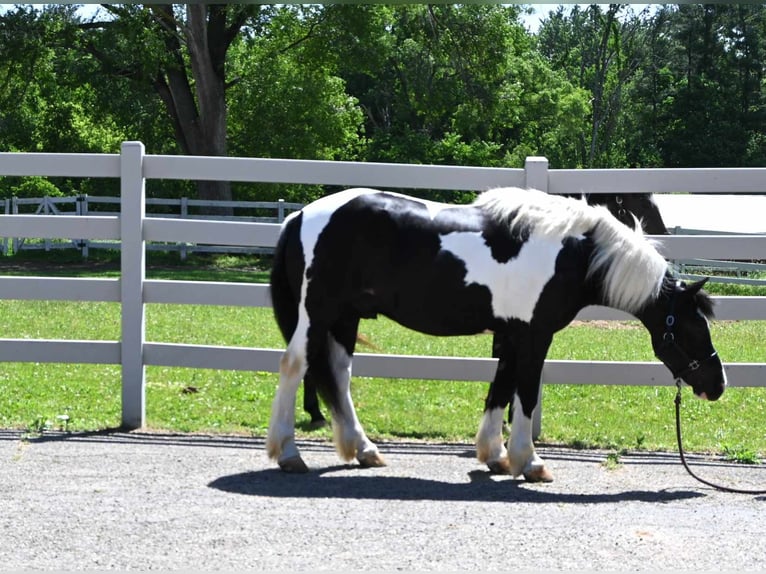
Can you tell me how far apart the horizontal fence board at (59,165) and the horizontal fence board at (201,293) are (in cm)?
76

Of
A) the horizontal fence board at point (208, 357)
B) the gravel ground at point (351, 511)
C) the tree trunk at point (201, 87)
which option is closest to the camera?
the gravel ground at point (351, 511)

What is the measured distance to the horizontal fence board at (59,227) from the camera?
670cm

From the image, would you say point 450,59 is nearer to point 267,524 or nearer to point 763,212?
point 763,212

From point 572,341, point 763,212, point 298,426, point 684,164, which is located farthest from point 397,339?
point 684,164

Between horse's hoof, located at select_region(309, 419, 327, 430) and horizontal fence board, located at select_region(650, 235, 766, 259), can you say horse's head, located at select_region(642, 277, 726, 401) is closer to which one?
horizontal fence board, located at select_region(650, 235, 766, 259)

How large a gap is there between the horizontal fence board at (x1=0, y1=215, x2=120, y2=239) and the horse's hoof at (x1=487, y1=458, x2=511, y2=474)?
2.79 meters

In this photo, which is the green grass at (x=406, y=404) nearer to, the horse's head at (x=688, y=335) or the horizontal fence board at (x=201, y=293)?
the horizontal fence board at (x=201, y=293)

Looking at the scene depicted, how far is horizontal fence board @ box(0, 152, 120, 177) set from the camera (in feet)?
21.8

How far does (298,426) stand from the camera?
6.92 m

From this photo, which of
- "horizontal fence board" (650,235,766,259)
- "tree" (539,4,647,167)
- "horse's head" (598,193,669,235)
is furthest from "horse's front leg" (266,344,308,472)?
"tree" (539,4,647,167)

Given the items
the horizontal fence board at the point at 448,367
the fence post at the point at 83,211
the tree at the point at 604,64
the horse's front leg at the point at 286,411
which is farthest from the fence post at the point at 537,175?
the tree at the point at 604,64

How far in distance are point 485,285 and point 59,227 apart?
2.85m

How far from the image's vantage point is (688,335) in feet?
18.7

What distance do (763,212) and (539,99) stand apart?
19.0 metres
